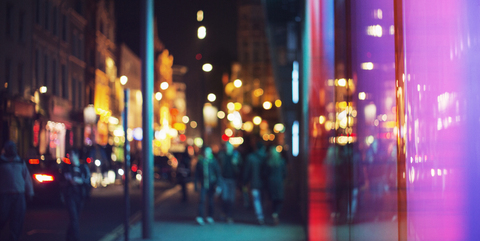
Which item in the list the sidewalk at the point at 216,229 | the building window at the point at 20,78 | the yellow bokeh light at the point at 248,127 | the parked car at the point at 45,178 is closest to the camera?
the sidewalk at the point at 216,229

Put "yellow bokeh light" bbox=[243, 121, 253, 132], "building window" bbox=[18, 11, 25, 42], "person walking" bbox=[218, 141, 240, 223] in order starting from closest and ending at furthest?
"person walking" bbox=[218, 141, 240, 223]
"building window" bbox=[18, 11, 25, 42]
"yellow bokeh light" bbox=[243, 121, 253, 132]

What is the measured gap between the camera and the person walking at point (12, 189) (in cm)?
795

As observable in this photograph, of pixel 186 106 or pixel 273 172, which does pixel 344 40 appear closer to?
pixel 273 172

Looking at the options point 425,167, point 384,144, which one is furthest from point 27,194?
point 425,167

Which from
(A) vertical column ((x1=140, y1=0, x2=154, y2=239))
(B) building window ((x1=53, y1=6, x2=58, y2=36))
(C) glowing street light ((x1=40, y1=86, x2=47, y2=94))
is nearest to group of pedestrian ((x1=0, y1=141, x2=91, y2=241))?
(A) vertical column ((x1=140, y1=0, x2=154, y2=239))

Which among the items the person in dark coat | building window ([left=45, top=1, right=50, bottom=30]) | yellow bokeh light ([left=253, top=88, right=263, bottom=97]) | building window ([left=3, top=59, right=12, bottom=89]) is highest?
yellow bokeh light ([left=253, top=88, right=263, bottom=97])

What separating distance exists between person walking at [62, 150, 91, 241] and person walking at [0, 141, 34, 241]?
60 centimetres

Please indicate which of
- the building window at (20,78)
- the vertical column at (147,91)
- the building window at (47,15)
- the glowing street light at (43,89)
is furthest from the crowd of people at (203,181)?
the building window at (47,15)

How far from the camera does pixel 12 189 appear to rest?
7961 millimetres

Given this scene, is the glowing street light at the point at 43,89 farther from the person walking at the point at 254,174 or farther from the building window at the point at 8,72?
the person walking at the point at 254,174

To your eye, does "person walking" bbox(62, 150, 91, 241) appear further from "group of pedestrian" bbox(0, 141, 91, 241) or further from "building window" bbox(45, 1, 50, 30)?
"building window" bbox(45, 1, 50, 30)

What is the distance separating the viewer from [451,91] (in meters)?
2.12

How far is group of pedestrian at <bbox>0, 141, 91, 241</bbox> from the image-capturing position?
795 centimetres

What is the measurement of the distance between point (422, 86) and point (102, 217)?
39.9 ft
